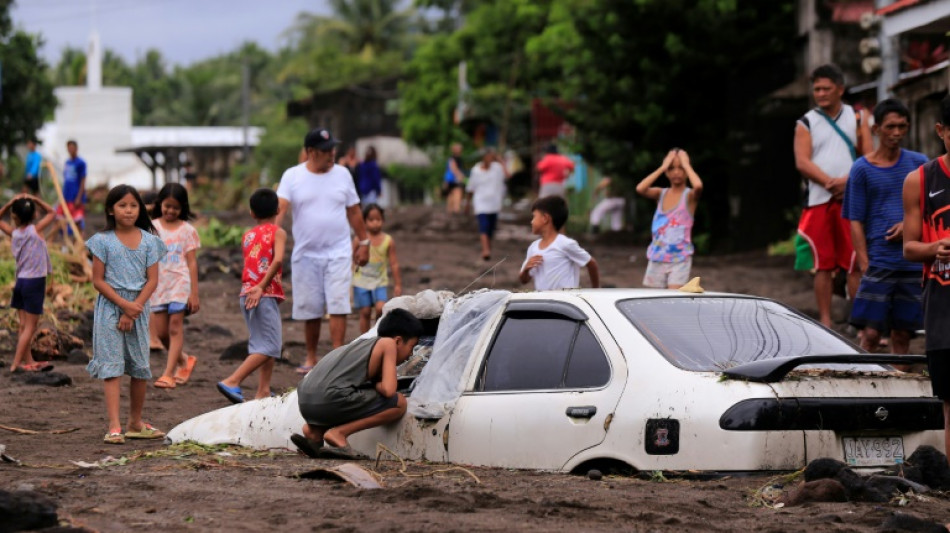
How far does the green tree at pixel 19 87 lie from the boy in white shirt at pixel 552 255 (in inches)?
1427

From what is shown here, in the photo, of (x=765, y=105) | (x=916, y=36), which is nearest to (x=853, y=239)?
(x=916, y=36)

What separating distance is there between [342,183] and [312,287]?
859 mm

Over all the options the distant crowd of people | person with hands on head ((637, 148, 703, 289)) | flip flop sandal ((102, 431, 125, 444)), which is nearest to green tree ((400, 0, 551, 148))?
the distant crowd of people

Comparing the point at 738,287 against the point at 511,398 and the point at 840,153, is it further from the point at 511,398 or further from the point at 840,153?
the point at 511,398

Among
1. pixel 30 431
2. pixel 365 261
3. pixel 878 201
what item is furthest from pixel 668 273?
A: pixel 30 431

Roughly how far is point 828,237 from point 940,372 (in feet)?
13.9

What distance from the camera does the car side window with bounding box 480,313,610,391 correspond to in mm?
6707

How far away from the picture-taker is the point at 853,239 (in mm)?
9203

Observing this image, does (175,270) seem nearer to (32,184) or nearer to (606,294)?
(606,294)

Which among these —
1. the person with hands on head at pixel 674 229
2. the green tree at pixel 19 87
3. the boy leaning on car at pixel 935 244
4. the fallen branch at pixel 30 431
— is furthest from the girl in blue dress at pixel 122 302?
the green tree at pixel 19 87

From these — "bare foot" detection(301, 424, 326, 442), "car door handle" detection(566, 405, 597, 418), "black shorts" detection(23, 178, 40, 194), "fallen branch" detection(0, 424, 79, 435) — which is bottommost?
"fallen branch" detection(0, 424, 79, 435)

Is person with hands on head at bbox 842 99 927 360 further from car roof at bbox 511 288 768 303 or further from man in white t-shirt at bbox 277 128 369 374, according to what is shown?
man in white t-shirt at bbox 277 128 369 374

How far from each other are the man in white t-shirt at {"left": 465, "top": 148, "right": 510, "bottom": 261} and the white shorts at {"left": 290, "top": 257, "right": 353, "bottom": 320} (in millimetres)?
11163

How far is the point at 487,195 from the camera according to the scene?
2303cm
